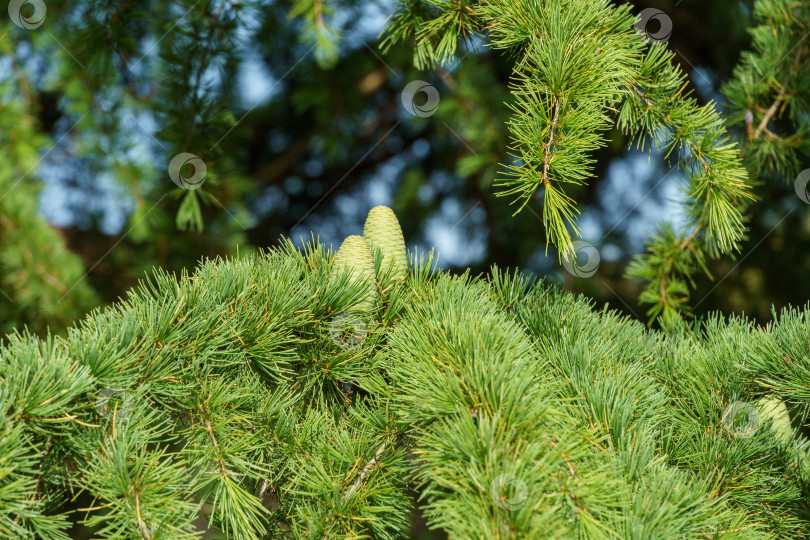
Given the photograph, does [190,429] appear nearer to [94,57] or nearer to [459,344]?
[459,344]

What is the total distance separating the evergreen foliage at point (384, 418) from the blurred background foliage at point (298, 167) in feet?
2.08

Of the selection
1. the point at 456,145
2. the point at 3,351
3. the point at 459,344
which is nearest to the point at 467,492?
the point at 459,344

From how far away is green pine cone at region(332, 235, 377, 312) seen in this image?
652mm

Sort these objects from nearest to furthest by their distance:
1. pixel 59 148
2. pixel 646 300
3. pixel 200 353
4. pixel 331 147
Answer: pixel 200 353, pixel 646 300, pixel 331 147, pixel 59 148

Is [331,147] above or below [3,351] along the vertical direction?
above

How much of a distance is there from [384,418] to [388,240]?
0.23m

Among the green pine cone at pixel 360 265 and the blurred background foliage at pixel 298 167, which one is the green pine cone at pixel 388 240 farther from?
the blurred background foliage at pixel 298 167

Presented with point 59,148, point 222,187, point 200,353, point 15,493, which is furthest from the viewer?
point 59,148

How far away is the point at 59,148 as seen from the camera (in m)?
2.03

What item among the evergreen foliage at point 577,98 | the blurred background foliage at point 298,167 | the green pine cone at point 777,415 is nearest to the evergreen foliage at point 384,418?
the green pine cone at point 777,415

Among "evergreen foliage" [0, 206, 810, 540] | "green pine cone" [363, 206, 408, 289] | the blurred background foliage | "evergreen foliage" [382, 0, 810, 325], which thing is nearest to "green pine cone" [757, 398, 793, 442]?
"evergreen foliage" [0, 206, 810, 540]

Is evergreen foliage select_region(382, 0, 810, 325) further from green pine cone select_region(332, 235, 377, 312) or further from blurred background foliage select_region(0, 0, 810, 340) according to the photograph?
blurred background foliage select_region(0, 0, 810, 340)

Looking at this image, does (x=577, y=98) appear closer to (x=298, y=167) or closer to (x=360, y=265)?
(x=360, y=265)

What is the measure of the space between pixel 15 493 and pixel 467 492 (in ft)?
1.00
